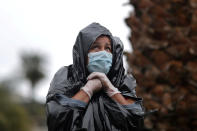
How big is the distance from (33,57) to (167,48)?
41.9m

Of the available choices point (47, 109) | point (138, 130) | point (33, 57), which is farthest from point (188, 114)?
point (33, 57)

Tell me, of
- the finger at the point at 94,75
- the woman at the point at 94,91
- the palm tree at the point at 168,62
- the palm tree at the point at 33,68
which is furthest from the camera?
the palm tree at the point at 33,68

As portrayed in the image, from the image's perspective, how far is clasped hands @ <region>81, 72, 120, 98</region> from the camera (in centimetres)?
316

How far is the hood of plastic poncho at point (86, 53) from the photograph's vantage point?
3240 millimetres

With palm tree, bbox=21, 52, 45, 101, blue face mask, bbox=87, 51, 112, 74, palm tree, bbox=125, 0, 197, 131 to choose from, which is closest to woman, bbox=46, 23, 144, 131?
blue face mask, bbox=87, 51, 112, 74

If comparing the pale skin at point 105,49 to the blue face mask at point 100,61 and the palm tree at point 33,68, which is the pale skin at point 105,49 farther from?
the palm tree at point 33,68

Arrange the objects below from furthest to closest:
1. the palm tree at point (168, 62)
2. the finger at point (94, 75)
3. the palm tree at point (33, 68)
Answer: the palm tree at point (33, 68), the palm tree at point (168, 62), the finger at point (94, 75)

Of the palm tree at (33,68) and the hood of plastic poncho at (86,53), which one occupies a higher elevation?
the hood of plastic poncho at (86,53)

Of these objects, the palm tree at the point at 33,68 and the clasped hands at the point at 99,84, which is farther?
the palm tree at the point at 33,68

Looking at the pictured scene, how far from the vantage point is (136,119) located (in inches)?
126

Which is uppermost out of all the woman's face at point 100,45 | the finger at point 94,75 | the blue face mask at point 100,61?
the woman's face at point 100,45

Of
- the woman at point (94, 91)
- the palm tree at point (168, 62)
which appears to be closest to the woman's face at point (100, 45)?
the woman at point (94, 91)

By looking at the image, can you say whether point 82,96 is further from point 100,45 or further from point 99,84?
point 100,45

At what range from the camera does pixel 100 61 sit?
10.5ft
